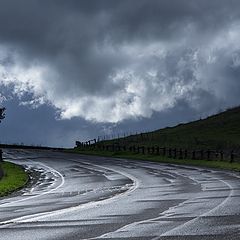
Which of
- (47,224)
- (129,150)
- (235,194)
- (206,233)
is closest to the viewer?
→ (206,233)

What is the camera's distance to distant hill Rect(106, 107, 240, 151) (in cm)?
8516

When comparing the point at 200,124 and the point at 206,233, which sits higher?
the point at 200,124

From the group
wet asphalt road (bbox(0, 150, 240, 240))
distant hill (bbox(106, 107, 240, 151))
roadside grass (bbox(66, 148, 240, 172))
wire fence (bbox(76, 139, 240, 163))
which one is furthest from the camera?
distant hill (bbox(106, 107, 240, 151))

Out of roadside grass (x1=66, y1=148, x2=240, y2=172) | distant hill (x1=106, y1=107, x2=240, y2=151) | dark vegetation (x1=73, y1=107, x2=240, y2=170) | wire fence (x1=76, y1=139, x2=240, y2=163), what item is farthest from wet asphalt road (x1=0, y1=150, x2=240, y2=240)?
distant hill (x1=106, y1=107, x2=240, y2=151)

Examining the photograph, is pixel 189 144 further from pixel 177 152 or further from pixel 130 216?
pixel 130 216

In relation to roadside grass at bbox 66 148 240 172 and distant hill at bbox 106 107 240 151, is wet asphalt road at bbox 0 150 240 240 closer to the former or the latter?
roadside grass at bbox 66 148 240 172

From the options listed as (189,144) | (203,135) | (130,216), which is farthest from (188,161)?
(130,216)

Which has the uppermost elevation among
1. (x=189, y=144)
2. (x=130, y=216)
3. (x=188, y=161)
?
(x=189, y=144)

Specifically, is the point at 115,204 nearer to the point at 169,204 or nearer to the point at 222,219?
the point at 169,204

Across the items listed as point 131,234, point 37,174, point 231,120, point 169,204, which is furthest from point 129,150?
point 131,234

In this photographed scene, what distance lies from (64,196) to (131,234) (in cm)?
A: 1285

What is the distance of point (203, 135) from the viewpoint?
96250mm

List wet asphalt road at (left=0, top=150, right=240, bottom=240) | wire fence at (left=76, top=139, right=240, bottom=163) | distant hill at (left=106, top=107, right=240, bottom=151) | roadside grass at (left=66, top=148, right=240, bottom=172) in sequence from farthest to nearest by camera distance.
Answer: distant hill at (left=106, top=107, right=240, bottom=151) < wire fence at (left=76, top=139, right=240, bottom=163) < roadside grass at (left=66, top=148, right=240, bottom=172) < wet asphalt road at (left=0, top=150, right=240, bottom=240)

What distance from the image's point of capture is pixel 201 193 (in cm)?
2478
